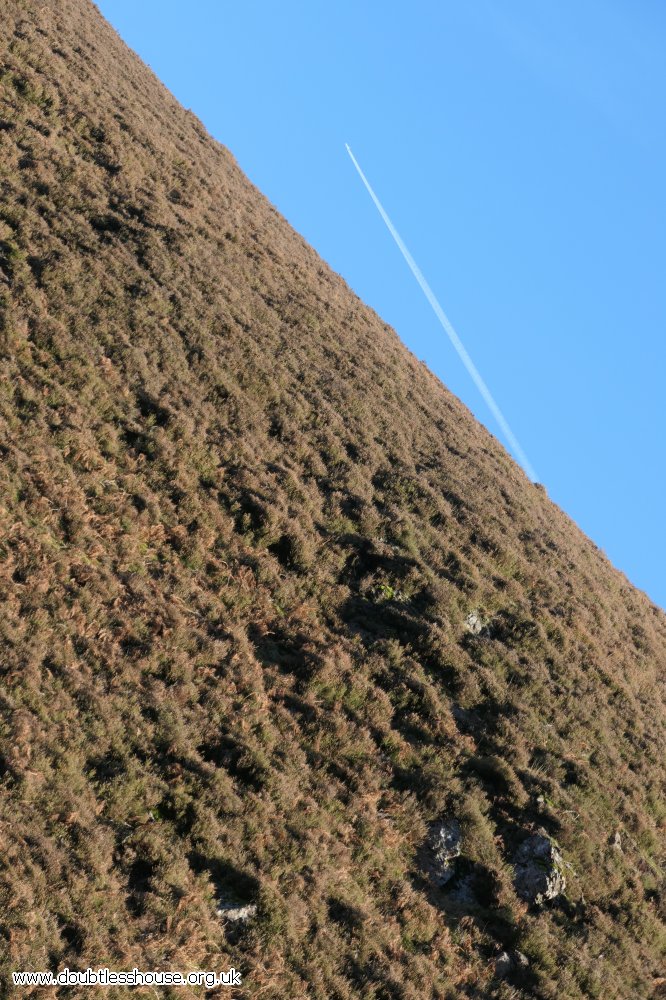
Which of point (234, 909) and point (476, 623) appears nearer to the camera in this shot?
point (234, 909)

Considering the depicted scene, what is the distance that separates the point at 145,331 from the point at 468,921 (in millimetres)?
14743

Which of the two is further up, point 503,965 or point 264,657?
point 264,657

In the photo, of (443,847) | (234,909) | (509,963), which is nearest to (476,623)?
(443,847)

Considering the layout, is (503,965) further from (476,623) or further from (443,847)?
(476,623)

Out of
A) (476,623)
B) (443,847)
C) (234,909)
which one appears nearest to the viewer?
(234,909)

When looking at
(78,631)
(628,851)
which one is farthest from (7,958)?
(628,851)

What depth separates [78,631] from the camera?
1220 centimetres

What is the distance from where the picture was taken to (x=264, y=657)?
1460cm

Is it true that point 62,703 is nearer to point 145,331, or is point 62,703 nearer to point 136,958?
point 136,958

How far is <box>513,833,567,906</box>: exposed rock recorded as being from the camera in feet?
43.4

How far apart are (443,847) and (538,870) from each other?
1646 millimetres

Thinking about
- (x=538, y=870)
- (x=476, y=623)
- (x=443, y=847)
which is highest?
(x=476, y=623)

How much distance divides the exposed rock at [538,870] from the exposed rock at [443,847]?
1083mm

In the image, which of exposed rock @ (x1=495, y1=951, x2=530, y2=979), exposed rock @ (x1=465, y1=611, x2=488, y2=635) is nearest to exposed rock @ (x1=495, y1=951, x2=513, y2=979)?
exposed rock @ (x1=495, y1=951, x2=530, y2=979)
